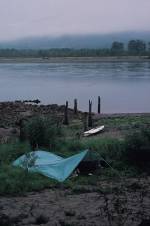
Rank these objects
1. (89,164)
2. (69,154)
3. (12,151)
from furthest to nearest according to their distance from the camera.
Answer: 1. (69,154)
2. (12,151)
3. (89,164)

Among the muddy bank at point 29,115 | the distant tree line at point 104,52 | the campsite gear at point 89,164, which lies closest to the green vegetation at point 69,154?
the campsite gear at point 89,164

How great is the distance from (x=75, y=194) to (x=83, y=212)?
1574 millimetres

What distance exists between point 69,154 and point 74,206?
16.2ft

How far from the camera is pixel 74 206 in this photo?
1059 centimetres

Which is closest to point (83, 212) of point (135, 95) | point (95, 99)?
point (95, 99)

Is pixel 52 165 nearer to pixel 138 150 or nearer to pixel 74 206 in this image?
pixel 138 150

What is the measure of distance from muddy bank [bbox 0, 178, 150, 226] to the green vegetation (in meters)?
0.39

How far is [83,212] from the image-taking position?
10148mm

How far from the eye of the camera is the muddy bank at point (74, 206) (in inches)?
362

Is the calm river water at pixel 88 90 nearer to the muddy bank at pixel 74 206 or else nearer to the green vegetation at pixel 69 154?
the green vegetation at pixel 69 154

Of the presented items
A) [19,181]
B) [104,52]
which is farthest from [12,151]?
[104,52]

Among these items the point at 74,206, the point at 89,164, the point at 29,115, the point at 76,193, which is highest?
the point at 89,164

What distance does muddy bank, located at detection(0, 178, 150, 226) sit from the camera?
9.20m

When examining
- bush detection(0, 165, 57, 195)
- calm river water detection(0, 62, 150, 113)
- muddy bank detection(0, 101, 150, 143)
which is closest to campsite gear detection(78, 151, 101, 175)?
bush detection(0, 165, 57, 195)
